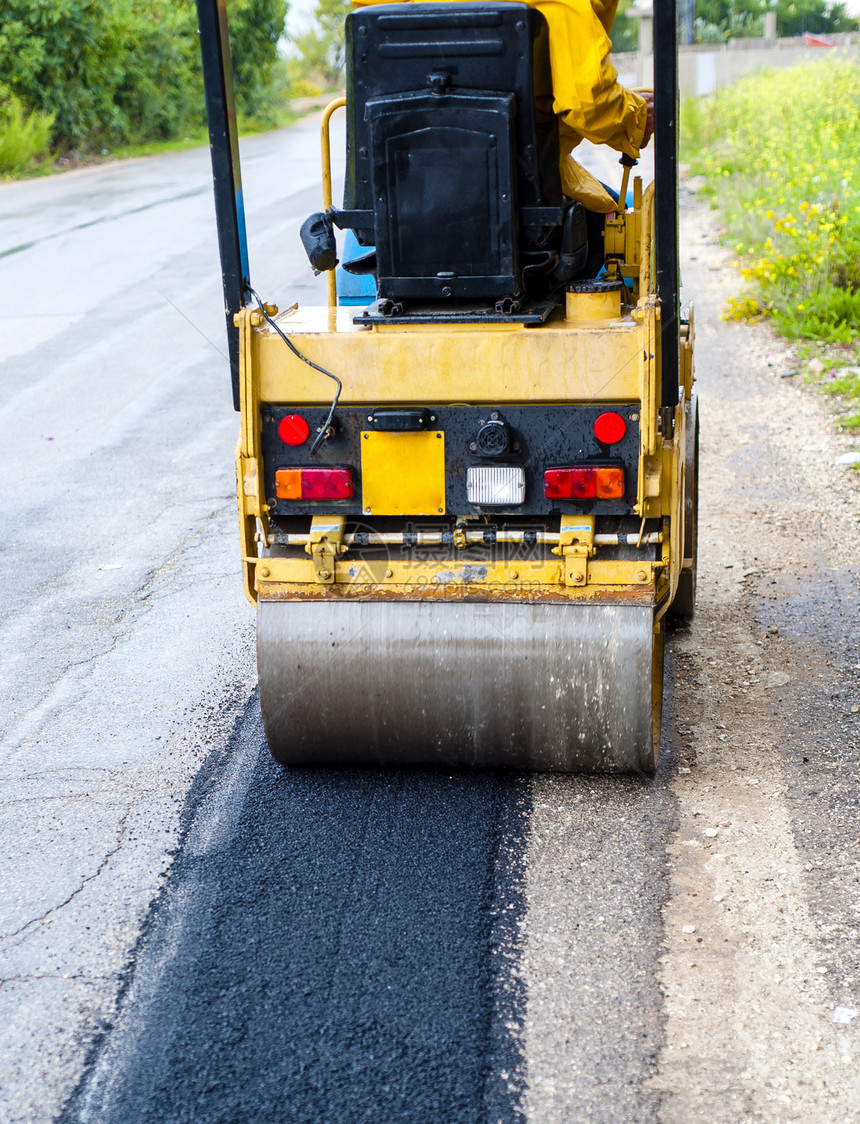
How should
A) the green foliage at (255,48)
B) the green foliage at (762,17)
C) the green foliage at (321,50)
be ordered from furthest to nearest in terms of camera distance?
the green foliage at (762,17) → the green foliage at (321,50) → the green foliage at (255,48)

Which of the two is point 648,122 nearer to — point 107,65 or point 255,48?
point 107,65

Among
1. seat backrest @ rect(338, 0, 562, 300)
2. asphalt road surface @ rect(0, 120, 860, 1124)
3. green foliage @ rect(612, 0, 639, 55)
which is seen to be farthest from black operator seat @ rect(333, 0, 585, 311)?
green foliage @ rect(612, 0, 639, 55)

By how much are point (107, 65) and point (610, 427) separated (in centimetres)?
2910

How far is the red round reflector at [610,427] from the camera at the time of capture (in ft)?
12.1

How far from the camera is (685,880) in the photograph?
3502mm

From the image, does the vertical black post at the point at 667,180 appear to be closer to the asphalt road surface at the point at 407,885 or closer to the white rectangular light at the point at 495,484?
the white rectangular light at the point at 495,484

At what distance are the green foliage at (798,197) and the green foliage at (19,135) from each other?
1334 centimetres

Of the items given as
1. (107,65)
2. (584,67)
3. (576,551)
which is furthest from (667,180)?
(107,65)


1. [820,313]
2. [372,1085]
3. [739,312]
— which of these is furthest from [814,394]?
[372,1085]

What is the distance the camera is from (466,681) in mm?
3764

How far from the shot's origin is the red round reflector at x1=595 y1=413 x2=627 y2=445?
369 centimetres

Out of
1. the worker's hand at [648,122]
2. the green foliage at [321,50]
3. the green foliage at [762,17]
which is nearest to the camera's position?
the worker's hand at [648,122]

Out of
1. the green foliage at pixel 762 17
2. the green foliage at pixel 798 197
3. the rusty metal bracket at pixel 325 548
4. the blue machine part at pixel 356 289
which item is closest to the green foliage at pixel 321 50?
the green foliage at pixel 762 17

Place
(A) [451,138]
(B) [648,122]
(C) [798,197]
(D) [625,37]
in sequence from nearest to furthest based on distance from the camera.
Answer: (A) [451,138], (B) [648,122], (C) [798,197], (D) [625,37]
